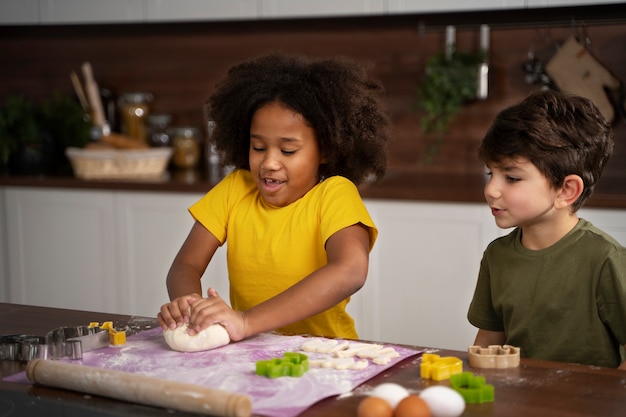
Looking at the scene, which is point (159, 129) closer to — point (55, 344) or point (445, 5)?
point (445, 5)

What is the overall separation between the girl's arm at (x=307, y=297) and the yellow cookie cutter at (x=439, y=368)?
318 mm

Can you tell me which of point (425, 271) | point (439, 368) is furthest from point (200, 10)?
point (439, 368)

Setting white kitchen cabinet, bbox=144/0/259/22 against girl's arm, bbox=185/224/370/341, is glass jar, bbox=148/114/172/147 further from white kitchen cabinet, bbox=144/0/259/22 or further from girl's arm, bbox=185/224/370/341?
girl's arm, bbox=185/224/370/341

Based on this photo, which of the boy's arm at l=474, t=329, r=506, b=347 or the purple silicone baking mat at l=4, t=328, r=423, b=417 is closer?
the purple silicone baking mat at l=4, t=328, r=423, b=417

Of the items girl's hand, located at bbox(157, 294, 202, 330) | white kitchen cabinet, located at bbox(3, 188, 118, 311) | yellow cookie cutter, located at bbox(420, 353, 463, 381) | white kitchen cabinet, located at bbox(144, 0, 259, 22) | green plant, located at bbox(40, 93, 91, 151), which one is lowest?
white kitchen cabinet, located at bbox(3, 188, 118, 311)

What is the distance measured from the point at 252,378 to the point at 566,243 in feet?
2.10

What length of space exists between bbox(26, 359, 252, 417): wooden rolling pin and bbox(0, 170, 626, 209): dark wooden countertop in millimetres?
1467

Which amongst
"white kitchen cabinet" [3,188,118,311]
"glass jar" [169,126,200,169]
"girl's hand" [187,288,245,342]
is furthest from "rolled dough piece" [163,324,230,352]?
"glass jar" [169,126,200,169]

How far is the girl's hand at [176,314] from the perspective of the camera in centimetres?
140

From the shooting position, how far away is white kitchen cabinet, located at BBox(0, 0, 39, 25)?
3717 mm

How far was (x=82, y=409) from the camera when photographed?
1.13 m

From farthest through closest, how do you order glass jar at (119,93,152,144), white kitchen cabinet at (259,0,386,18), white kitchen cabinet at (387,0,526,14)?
glass jar at (119,93,152,144) < white kitchen cabinet at (259,0,386,18) < white kitchen cabinet at (387,0,526,14)

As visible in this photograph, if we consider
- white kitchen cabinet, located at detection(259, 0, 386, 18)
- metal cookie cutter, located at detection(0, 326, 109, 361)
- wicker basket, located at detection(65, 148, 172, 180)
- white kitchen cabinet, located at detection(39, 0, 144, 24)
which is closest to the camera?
metal cookie cutter, located at detection(0, 326, 109, 361)

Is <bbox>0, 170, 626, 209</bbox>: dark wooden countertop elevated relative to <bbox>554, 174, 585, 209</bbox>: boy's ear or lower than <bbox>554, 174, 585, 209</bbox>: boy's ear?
lower
